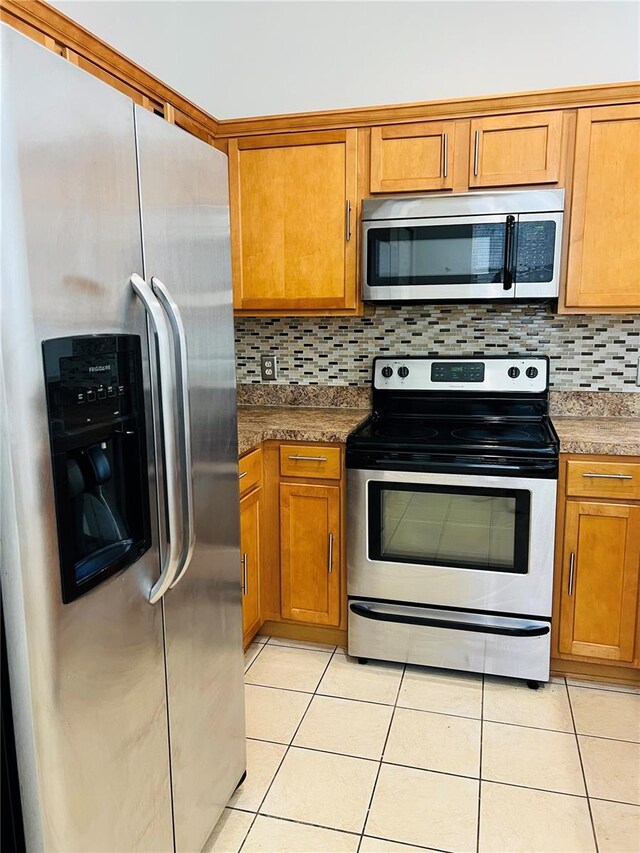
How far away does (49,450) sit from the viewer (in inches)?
36.1

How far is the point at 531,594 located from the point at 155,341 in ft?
5.57

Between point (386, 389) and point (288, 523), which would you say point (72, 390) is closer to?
point (288, 523)

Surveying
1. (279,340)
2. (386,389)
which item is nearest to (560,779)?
(386,389)

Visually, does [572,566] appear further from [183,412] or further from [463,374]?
[183,412]

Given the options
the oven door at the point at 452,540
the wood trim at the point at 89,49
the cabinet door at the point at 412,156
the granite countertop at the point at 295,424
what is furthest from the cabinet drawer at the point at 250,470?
the wood trim at the point at 89,49

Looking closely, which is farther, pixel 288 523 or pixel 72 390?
pixel 288 523

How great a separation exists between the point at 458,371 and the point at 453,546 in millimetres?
808

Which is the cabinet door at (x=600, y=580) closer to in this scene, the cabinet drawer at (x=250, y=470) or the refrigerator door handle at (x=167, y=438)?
the cabinet drawer at (x=250, y=470)

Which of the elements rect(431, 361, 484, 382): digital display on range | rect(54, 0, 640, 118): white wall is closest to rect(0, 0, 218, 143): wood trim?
rect(54, 0, 640, 118): white wall

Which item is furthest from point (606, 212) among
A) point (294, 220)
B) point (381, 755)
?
point (381, 755)

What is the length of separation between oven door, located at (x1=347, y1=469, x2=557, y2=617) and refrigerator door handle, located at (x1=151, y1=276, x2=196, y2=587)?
46.0 inches

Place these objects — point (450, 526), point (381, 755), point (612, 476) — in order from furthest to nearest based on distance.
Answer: point (450, 526) < point (612, 476) < point (381, 755)

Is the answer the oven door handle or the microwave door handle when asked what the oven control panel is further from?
the oven door handle

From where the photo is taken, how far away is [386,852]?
1.60 metres
